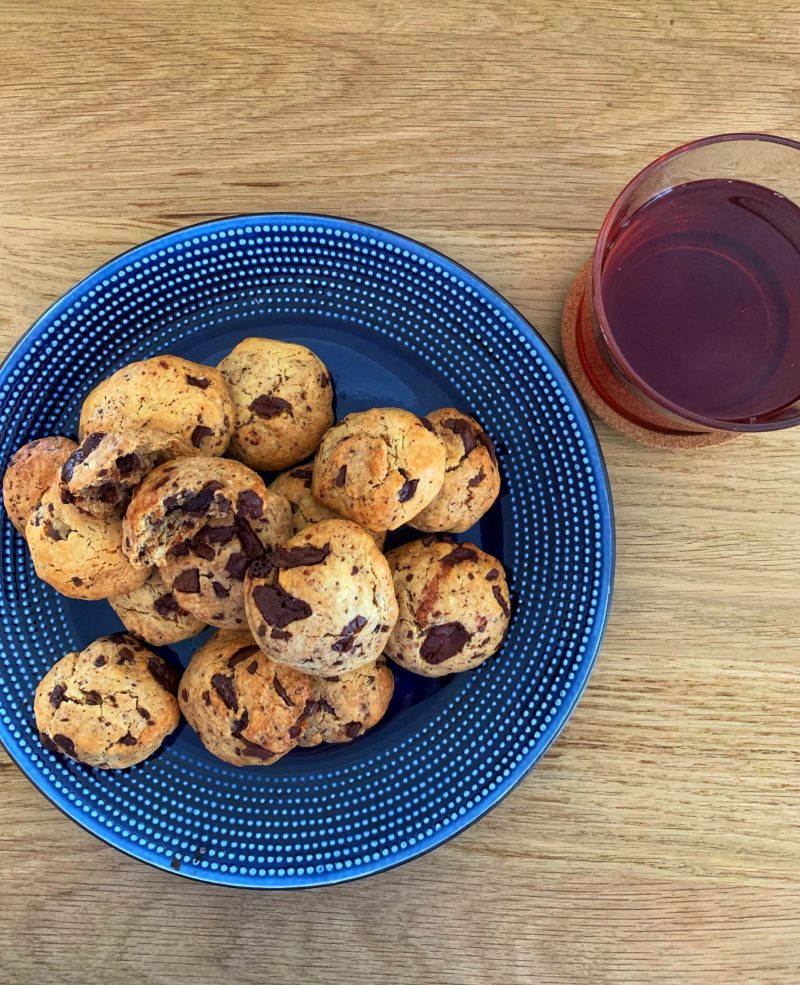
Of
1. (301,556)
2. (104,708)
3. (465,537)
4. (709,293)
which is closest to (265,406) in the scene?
(301,556)

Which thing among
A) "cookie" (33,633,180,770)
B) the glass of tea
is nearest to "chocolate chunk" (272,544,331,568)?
"cookie" (33,633,180,770)

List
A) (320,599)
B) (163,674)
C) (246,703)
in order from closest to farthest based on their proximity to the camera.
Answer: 1. (320,599)
2. (246,703)
3. (163,674)

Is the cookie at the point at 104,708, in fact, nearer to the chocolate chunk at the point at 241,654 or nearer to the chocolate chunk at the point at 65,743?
the chocolate chunk at the point at 65,743

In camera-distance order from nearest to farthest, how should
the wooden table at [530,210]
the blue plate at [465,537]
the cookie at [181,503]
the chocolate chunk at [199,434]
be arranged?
the cookie at [181,503] → the chocolate chunk at [199,434] → the blue plate at [465,537] → the wooden table at [530,210]

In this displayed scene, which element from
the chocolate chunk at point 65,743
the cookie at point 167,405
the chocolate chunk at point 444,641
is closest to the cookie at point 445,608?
the chocolate chunk at point 444,641

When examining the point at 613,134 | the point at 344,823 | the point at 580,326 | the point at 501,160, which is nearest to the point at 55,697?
the point at 344,823

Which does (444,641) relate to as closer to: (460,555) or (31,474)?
(460,555)

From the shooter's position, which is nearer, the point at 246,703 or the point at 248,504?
the point at 248,504

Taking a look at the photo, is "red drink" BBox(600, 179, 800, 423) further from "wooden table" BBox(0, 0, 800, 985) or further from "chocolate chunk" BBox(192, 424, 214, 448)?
"chocolate chunk" BBox(192, 424, 214, 448)

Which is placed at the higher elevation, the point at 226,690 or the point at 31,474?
the point at 31,474
